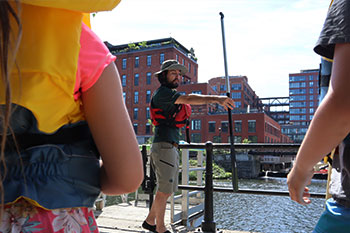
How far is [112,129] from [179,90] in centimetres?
6103

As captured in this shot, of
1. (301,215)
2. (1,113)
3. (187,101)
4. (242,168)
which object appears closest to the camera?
(1,113)

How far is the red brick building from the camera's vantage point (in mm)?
58375

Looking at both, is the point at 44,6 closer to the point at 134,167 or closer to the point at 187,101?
the point at 134,167

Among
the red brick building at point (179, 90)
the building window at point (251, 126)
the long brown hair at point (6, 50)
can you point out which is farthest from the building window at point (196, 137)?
the long brown hair at point (6, 50)

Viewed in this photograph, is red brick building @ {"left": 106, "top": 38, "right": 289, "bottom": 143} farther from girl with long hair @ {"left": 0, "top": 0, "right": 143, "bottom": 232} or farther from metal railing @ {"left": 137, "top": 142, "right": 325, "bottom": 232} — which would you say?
girl with long hair @ {"left": 0, "top": 0, "right": 143, "bottom": 232}

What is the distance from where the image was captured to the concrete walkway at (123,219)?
4289 mm

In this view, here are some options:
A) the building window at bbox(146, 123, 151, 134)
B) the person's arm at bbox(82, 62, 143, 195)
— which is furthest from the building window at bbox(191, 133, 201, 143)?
the person's arm at bbox(82, 62, 143, 195)

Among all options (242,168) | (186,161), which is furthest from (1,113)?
(242,168)

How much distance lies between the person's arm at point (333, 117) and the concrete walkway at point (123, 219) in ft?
9.92

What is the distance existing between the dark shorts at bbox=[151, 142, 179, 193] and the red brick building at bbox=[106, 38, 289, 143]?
53.9m

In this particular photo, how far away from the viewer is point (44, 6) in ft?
2.51

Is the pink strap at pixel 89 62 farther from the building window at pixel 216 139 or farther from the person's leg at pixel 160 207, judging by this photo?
the building window at pixel 216 139

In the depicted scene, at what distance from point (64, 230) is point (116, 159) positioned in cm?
21

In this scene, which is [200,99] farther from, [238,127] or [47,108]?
[238,127]
